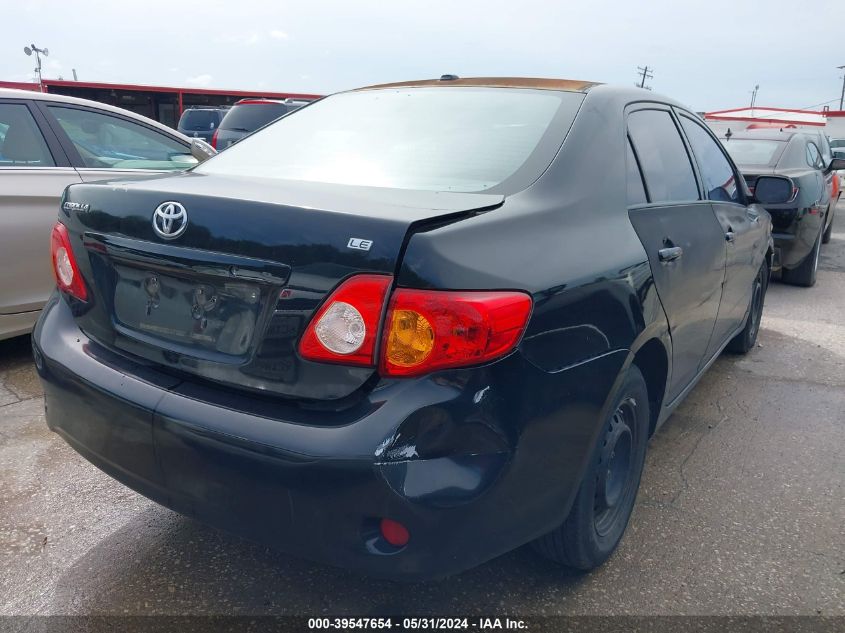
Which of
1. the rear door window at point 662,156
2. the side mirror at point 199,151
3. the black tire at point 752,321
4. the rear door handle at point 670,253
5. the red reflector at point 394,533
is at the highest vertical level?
the rear door window at point 662,156

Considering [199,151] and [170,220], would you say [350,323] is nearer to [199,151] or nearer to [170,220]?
[170,220]

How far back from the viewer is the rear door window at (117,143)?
177 inches

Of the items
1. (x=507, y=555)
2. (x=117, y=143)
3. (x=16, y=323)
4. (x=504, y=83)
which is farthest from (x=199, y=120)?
(x=507, y=555)

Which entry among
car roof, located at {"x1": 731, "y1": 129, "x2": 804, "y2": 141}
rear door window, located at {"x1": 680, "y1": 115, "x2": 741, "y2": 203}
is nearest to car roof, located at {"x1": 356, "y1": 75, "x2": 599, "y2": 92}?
rear door window, located at {"x1": 680, "y1": 115, "x2": 741, "y2": 203}

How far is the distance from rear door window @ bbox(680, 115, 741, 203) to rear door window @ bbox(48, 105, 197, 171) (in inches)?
133

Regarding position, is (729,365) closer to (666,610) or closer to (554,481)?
(666,610)

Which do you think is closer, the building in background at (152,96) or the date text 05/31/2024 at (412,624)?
the date text 05/31/2024 at (412,624)

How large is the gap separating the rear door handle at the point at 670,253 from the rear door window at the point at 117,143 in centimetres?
359

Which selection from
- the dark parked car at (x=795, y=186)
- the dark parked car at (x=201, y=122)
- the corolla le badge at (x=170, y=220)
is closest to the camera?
the corolla le badge at (x=170, y=220)

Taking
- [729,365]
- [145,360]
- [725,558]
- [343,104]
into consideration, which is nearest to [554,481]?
[725,558]


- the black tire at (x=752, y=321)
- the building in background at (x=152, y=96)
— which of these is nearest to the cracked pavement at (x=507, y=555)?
the black tire at (x=752, y=321)

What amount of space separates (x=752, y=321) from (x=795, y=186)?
5.58ft

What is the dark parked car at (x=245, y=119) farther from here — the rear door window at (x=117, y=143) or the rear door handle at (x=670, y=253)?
the rear door handle at (x=670, y=253)

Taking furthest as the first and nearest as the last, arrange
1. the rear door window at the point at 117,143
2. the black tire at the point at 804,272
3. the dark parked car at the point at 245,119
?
the dark parked car at the point at 245,119, the black tire at the point at 804,272, the rear door window at the point at 117,143
